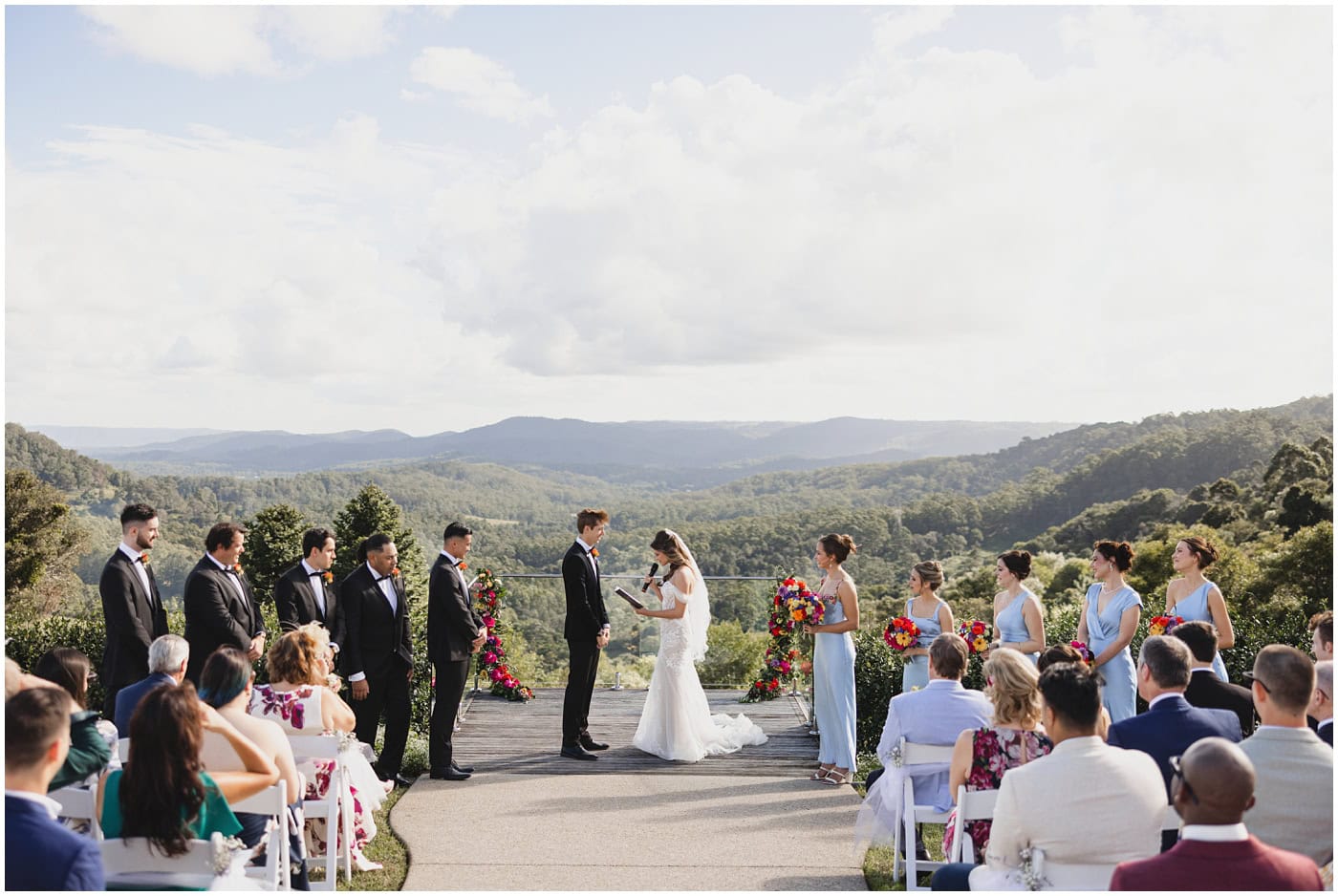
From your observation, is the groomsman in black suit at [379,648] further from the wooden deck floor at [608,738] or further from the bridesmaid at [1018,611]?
the bridesmaid at [1018,611]

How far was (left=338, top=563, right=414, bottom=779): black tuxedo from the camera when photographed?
698cm

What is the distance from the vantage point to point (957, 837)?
434 centimetres

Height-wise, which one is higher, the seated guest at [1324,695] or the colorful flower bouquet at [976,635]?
the seated guest at [1324,695]

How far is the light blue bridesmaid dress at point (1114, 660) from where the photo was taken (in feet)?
22.9

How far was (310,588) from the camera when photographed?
7.00 meters

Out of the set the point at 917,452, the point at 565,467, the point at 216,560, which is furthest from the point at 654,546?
the point at 917,452

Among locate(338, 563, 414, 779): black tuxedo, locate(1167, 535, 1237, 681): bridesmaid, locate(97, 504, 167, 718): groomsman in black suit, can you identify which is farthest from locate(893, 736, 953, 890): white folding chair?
locate(97, 504, 167, 718): groomsman in black suit

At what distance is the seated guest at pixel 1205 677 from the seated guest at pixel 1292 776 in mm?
1301

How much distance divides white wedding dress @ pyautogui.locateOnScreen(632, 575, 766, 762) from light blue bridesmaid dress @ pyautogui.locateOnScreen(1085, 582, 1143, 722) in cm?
274

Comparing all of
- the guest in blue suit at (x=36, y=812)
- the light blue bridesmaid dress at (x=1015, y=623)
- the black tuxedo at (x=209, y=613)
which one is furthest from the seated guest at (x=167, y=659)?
the light blue bridesmaid dress at (x=1015, y=623)

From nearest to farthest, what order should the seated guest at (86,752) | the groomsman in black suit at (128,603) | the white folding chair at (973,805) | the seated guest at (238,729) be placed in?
the seated guest at (86,752) → the seated guest at (238,729) → the white folding chair at (973,805) → the groomsman in black suit at (128,603)

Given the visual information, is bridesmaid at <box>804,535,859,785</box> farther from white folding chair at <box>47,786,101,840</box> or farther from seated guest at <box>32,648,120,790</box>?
white folding chair at <box>47,786,101,840</box>

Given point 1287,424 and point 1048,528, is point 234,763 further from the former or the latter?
point 1287,424

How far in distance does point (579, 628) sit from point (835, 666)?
190 cm
